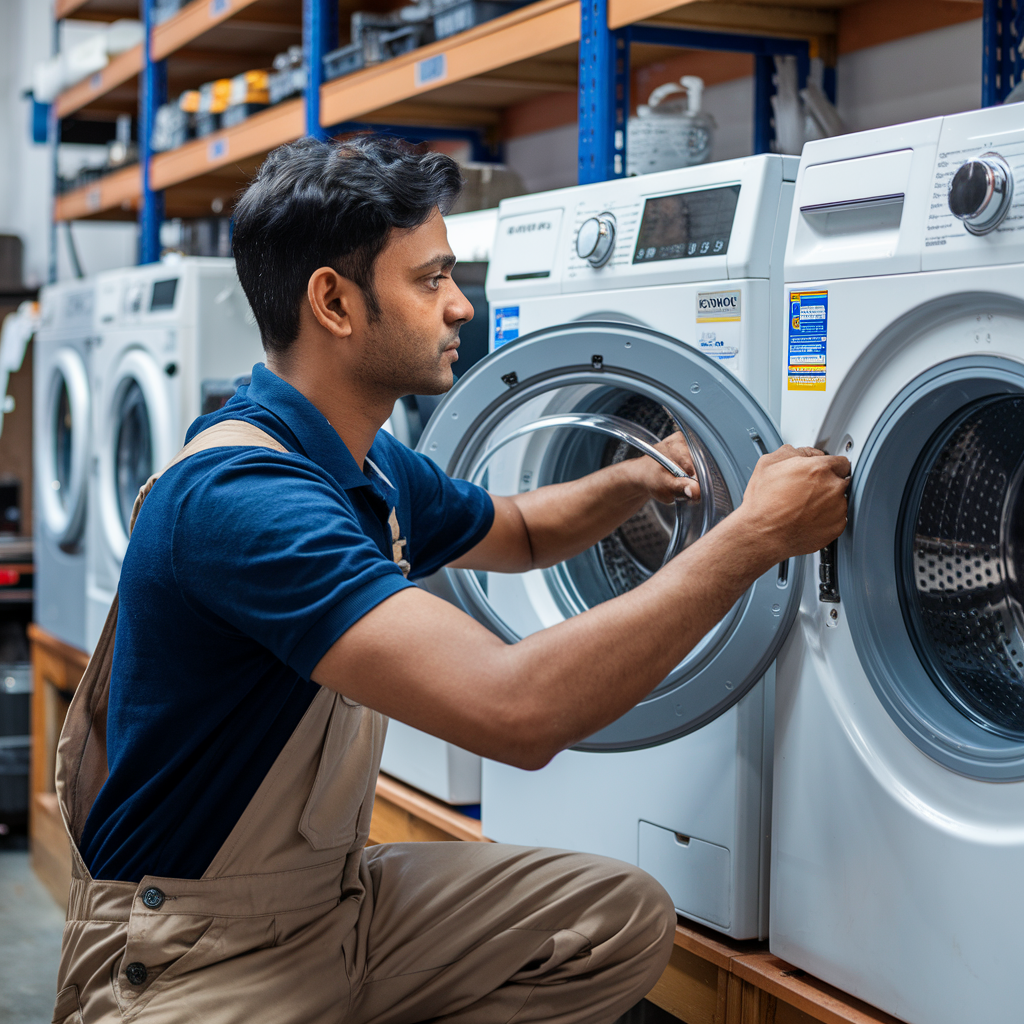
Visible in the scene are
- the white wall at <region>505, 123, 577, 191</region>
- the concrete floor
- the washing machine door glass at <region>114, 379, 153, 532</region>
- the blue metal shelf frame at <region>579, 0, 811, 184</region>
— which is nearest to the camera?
the blue metal shelf frame at <region>579, 0, 811, 184</region>

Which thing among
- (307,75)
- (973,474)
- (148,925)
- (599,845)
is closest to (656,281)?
(973,474)

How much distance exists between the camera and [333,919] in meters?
1.41

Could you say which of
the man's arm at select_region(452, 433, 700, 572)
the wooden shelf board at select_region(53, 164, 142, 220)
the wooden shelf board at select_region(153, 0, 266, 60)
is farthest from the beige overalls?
the wooden shelf board at select_region(53, 164, 142, 220)

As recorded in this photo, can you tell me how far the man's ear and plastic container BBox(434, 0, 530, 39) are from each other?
1226mm

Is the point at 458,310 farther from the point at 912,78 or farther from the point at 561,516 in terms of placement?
the point at 912,78

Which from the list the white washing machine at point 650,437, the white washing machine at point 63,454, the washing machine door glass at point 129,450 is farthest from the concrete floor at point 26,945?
the white washing machine at point 650,437

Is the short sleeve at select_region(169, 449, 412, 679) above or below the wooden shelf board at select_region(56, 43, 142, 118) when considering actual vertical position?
below

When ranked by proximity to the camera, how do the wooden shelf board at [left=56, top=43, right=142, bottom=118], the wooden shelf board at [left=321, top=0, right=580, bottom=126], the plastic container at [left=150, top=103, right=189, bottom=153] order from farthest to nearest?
the wooden shelf board at [left=56, top=43, right=142, bottom=118] < the plastic container at [left=150, top=103, right=189, bottom=153] < the wooden shelf board at [left=321, top=0, right=580, bottom=126]

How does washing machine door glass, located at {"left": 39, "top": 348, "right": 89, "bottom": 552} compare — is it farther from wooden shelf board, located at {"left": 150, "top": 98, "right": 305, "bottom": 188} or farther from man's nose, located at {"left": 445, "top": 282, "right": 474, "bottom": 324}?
man's nose, located at {"left": 445, "top": 282, "right": 474, "bottom": 324}

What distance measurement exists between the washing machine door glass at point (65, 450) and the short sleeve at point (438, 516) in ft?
6.93

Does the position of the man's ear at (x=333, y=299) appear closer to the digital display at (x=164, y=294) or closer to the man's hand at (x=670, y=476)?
the man's hand at (x=670, y=476)

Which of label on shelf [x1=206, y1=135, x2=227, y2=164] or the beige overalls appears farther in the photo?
label on shelf [x1=206, y1=135, x2=227, y2=164]

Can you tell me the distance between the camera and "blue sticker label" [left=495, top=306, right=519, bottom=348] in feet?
6.10

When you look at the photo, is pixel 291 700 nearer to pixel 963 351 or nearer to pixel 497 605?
pixel 497 605
